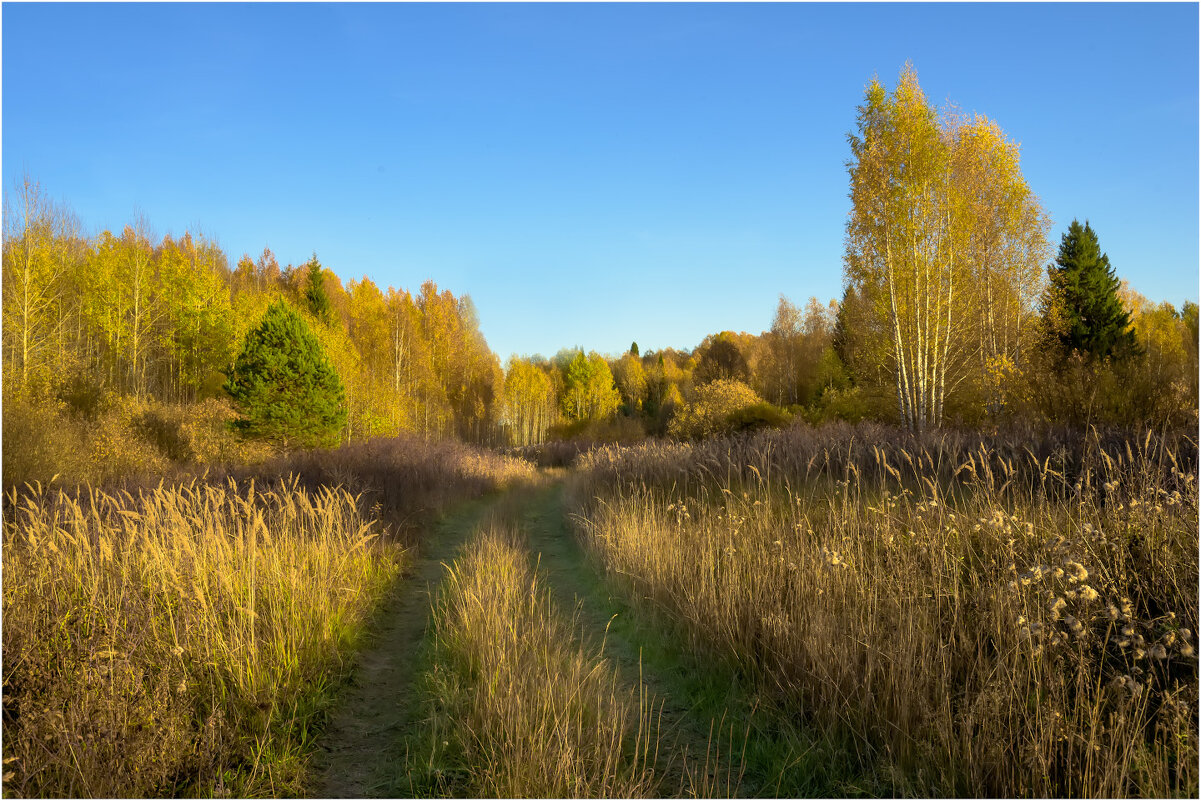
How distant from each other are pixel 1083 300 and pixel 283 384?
31044 mm

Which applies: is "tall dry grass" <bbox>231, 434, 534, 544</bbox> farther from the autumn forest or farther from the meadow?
the meadow

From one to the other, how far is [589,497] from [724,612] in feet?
23.1

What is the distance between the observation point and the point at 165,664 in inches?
133

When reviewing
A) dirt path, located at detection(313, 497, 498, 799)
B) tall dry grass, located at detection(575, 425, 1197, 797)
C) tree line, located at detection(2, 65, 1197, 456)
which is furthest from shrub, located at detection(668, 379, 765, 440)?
dirt path, located at detection(313, 497, 498, 799)

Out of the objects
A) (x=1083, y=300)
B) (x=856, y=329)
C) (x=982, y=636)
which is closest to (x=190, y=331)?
(x=856, y=329)

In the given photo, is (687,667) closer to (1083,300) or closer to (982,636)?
(982,636)

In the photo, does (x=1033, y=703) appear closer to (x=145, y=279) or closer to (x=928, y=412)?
(x=928, y=412)

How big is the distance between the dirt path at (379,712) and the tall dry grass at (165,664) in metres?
0.18

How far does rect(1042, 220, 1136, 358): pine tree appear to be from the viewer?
22.1 meters

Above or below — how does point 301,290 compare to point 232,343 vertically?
above

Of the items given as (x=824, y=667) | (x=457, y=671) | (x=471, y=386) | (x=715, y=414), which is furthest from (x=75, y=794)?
(x=471, y=386)

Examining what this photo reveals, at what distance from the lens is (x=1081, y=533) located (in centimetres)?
330

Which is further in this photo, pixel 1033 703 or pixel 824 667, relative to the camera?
pixel 824 667

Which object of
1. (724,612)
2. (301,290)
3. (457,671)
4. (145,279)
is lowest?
(457,671)
